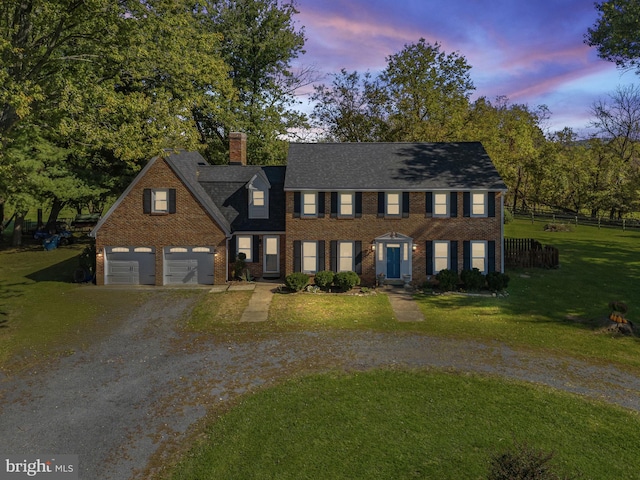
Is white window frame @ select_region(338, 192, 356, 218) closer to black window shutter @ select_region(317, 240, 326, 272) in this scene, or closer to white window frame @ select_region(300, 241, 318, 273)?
black window shutter @ select_region(317, 240, 326, 272)

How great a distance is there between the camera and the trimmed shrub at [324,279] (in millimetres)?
23234

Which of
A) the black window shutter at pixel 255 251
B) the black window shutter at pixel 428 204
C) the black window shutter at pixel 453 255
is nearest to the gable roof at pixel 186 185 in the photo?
the black window shutter at pixel 255 251

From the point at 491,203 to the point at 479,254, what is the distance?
316 cm

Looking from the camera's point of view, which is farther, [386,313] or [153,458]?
[386,313]

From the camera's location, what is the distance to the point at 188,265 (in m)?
24.4

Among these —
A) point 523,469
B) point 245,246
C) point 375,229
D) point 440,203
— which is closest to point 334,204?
point 375,229

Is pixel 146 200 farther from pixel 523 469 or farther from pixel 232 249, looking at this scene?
pixel 523 469

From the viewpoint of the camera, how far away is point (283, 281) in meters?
25.4

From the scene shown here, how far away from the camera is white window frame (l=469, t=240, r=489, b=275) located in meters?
24.4

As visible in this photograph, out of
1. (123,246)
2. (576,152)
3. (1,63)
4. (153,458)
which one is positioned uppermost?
(576,152)

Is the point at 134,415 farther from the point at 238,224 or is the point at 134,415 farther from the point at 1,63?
the point at 238,224

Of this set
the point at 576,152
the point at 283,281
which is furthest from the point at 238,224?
the point at 576,152

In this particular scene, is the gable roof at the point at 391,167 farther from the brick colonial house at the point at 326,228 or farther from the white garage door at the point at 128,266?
the white garage door at the point at 128,266

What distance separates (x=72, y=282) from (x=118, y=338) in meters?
11.5
